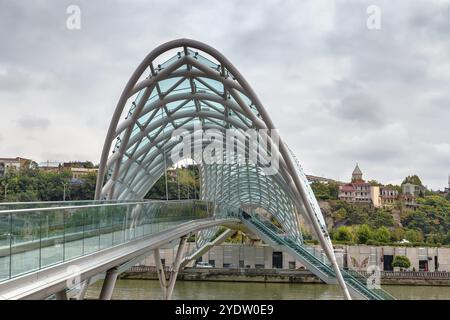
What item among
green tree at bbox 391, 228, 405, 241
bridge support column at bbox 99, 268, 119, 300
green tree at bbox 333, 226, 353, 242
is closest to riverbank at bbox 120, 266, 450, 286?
green tree at bbox 333, 226, 353, 242

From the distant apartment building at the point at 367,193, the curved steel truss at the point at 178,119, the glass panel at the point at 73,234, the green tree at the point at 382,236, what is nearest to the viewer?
the glass panel at the point at 73,234

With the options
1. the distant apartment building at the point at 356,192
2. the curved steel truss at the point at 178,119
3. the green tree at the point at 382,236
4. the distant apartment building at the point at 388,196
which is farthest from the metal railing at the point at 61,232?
the distant apartment building at the point at 356,192

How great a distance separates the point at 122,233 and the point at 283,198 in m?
52.6

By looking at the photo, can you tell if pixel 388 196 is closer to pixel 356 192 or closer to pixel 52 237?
pixel 356 192

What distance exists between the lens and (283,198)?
67.4m

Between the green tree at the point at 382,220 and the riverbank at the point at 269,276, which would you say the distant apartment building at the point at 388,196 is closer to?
the green tree at the point at 382,220

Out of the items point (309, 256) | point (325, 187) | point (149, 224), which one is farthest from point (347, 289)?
point (325, 187)

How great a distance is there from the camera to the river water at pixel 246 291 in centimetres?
4997

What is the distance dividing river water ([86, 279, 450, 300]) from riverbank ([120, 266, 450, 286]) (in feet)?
4.70

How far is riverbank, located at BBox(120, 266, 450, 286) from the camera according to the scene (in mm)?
66000

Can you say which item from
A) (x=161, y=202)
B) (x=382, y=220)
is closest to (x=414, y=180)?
(x=382, y=220)

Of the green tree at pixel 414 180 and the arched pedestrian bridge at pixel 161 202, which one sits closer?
the arched pedestrian bridge at pixel 161 202

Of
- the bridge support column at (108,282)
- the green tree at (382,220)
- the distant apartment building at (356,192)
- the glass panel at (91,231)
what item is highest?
the distant apartment building at (356,192)

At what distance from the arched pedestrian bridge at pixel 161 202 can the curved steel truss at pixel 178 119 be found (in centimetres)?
7
